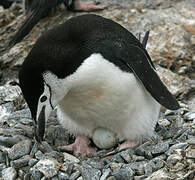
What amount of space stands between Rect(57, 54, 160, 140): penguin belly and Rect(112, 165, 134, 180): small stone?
41 cm

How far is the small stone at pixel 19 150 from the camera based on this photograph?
3.14 metres

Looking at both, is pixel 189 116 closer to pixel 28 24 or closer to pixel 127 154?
pixel 127 154

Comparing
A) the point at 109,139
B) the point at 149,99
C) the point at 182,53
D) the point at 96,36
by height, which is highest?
the point at 96,36

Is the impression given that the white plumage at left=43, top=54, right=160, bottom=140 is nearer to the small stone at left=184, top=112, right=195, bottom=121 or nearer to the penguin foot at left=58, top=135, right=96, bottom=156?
the penguin foot at left=58, top=135, right=96, bottom=156

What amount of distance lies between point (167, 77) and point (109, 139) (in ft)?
5.02

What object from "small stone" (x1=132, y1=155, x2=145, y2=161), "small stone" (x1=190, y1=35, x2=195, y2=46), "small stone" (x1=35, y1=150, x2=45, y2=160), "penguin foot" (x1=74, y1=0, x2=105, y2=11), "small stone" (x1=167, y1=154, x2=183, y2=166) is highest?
"small stone" (x1=167, y1=154, x2=183, y2=166)

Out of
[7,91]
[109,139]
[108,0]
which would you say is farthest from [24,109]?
[108,0]

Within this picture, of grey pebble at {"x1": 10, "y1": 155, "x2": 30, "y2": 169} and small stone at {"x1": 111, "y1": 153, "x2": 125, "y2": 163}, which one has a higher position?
grey pebble at {"x1": 10, "y1": 155, "x2": 30, "y2": 169}

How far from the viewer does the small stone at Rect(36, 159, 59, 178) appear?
2.93 meters

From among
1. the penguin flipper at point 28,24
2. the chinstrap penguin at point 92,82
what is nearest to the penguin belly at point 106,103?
the chinstrap penguin at point 92,82

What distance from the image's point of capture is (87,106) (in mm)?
3148

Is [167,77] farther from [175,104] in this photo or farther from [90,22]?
[90,22]

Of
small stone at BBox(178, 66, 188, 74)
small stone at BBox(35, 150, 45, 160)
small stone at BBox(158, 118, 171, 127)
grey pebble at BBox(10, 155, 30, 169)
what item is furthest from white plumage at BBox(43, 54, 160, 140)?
small stone at BBox(178, 66, 188, 74)

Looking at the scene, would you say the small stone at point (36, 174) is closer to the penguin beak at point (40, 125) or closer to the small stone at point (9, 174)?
the small stone at point (9, 174)
